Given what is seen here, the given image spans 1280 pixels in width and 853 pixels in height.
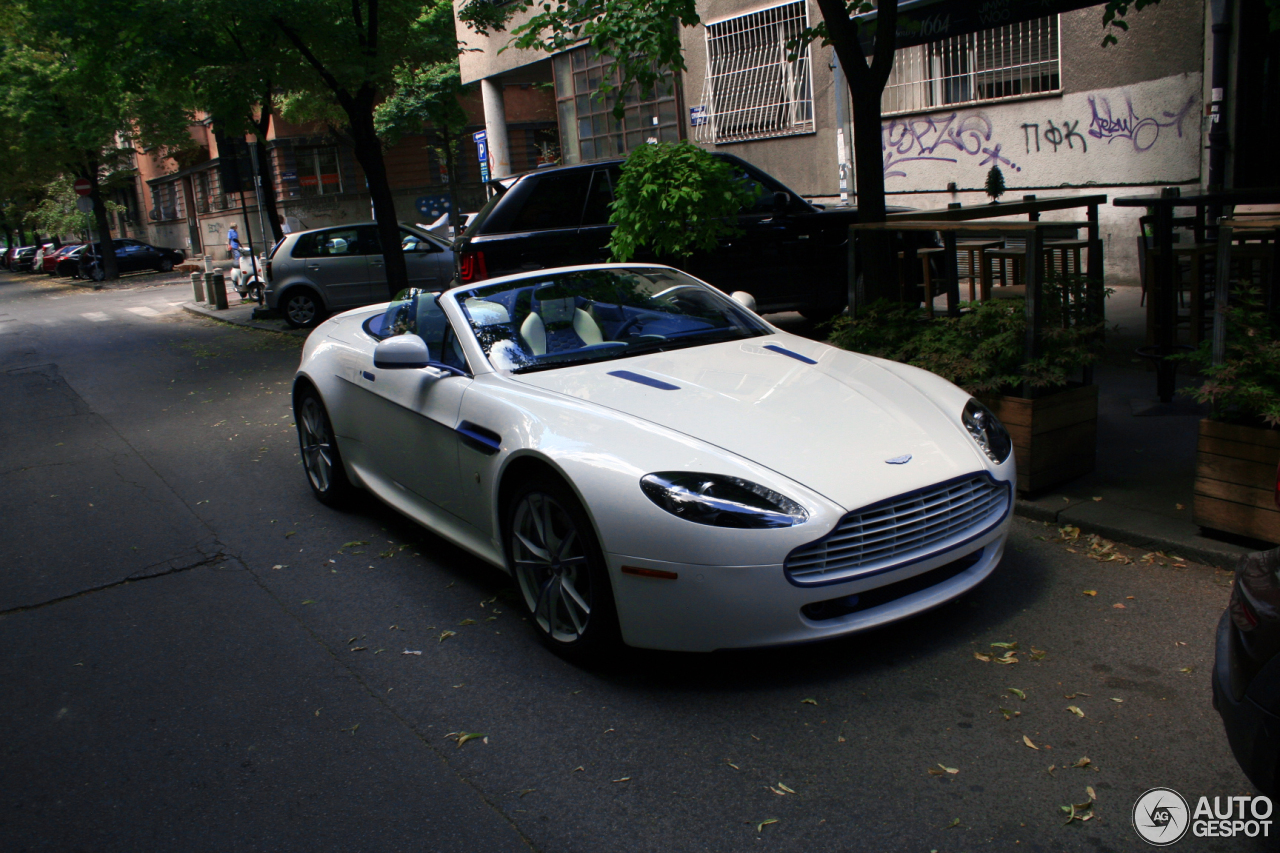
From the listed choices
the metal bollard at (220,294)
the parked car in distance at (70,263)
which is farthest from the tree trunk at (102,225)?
the metal bollard at (220,294)

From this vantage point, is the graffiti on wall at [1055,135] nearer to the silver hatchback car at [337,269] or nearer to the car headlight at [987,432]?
the silver hatchback car at [337,269]

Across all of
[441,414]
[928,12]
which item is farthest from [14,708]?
[928,12]

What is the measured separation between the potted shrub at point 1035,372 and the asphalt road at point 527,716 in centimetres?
50

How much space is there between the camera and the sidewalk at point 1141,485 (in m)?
4.66

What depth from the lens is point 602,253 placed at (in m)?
10.7

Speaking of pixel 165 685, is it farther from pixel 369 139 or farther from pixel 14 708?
pixel 369 139

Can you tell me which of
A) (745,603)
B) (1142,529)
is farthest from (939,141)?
(745,603)

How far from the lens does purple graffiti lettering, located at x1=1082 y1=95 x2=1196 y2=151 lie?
12.4 meters

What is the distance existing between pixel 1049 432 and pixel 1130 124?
30.3 feet

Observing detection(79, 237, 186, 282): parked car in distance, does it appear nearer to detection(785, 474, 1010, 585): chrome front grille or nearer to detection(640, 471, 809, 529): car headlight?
detection(640, 471, 809, 529): car headlight

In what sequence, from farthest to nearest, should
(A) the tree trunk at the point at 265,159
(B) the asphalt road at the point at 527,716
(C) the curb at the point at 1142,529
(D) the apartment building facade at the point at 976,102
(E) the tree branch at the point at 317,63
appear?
(A) the tree trunk at the point at 265,159
(E) the tree branch at the point at 317,63
(D) the apartment building facade at the point at 976,102
(C) the curb at the point at 1142,529
(B) the asphalt road at the point at 527,716

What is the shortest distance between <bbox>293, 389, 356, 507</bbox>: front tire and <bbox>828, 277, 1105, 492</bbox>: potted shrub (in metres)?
3.40

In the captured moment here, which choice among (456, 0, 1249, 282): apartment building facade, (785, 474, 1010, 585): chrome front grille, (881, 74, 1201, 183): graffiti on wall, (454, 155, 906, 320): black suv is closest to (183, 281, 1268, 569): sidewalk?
(785, 474, 1010, 585): chrome front grille

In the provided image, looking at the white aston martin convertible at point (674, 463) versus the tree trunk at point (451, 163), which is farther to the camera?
the tree trunk at point (451, 163)
